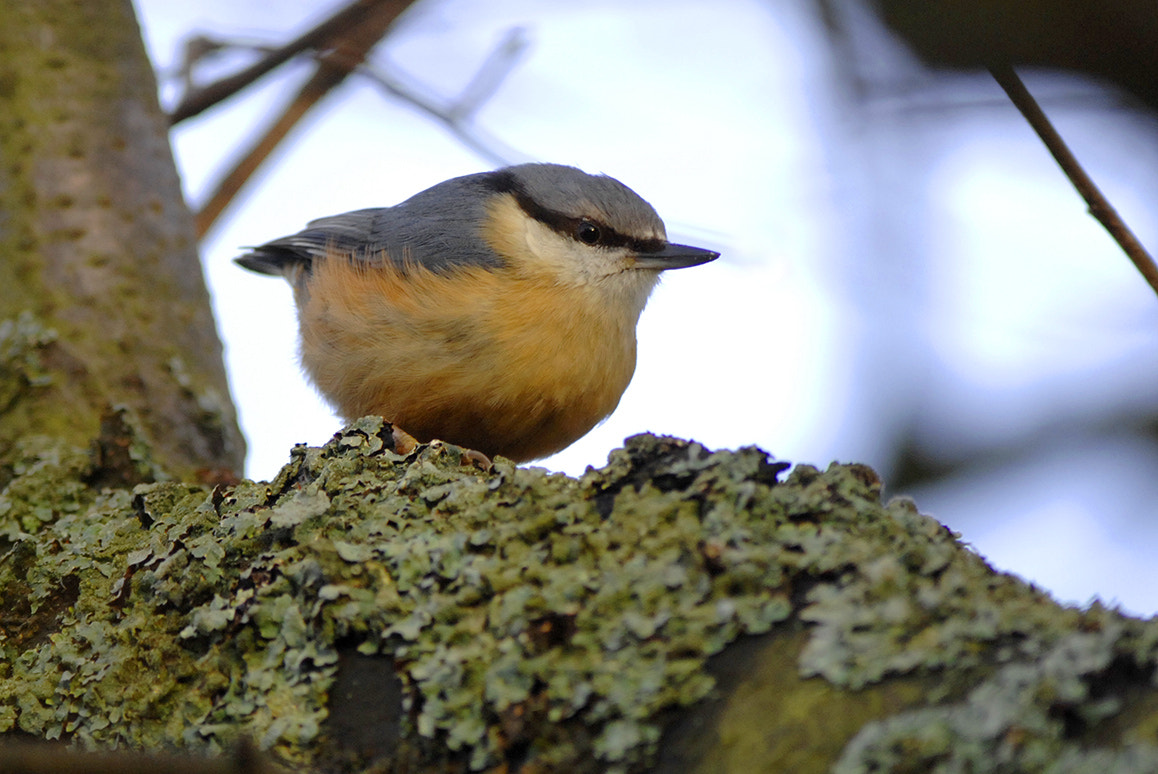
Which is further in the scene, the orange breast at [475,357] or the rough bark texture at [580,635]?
the orange breast at [475,357]

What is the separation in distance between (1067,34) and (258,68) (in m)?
2.96

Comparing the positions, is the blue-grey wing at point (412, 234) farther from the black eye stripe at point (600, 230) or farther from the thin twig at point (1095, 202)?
the thin twig at point (1095, 202)

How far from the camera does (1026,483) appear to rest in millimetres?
3604

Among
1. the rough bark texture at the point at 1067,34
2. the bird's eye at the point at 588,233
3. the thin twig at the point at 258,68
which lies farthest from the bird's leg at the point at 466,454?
the thin twig at the point at 258,68

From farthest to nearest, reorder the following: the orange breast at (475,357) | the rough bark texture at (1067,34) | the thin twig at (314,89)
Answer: the thin twig at (314,89) < the orange breast at (475,357) < the rough bark texture at (1067,34)

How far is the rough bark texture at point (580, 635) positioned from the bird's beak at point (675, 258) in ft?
3.92

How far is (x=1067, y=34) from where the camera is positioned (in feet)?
3.21

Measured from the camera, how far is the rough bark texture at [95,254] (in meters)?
2.61

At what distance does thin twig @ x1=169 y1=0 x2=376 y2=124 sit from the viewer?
3.42 meters

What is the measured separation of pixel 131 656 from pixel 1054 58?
58.1 inches

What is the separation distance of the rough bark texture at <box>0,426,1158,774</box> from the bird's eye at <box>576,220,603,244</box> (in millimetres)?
1201

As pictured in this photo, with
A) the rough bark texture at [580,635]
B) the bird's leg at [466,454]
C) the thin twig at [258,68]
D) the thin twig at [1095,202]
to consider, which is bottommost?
the rough bark texture at [580,635]

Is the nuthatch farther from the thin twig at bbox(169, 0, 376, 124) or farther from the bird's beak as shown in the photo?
the thin twig at bbox(169, 0, 376, 124)

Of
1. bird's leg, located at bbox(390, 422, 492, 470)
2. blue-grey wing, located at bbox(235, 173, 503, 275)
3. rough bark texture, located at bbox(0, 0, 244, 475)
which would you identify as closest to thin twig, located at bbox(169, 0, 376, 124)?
rough bark texture, located at bbox(0, 0, 244, 475)
